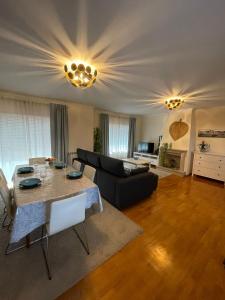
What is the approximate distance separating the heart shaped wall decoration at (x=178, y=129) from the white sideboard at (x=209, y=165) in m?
0.86

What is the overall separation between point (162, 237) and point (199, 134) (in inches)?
169

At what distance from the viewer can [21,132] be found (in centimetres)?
371

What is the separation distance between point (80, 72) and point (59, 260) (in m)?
2.37

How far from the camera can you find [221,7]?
102 cm

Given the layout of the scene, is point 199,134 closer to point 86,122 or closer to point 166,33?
point 86,122

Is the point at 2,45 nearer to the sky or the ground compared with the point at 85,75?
nearer to the sky

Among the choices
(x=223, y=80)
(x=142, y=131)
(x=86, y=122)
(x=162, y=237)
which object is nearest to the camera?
(x=162, y=237)

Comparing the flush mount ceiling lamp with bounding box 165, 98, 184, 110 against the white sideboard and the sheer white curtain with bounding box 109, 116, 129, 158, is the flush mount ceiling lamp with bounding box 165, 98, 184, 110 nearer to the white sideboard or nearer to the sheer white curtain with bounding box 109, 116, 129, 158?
the white sideboard

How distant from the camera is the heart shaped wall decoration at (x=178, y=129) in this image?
4.94 meters

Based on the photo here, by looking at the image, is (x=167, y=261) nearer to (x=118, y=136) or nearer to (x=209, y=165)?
(x=209, y=165)

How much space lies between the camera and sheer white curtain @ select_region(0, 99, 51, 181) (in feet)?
11.5

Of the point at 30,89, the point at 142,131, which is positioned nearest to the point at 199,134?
the point at 142,131

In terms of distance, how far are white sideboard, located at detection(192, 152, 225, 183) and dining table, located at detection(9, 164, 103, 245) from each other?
4.18 meters

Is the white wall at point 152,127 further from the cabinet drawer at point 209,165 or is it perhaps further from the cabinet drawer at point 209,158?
the cabinet drawer at point 209,165
